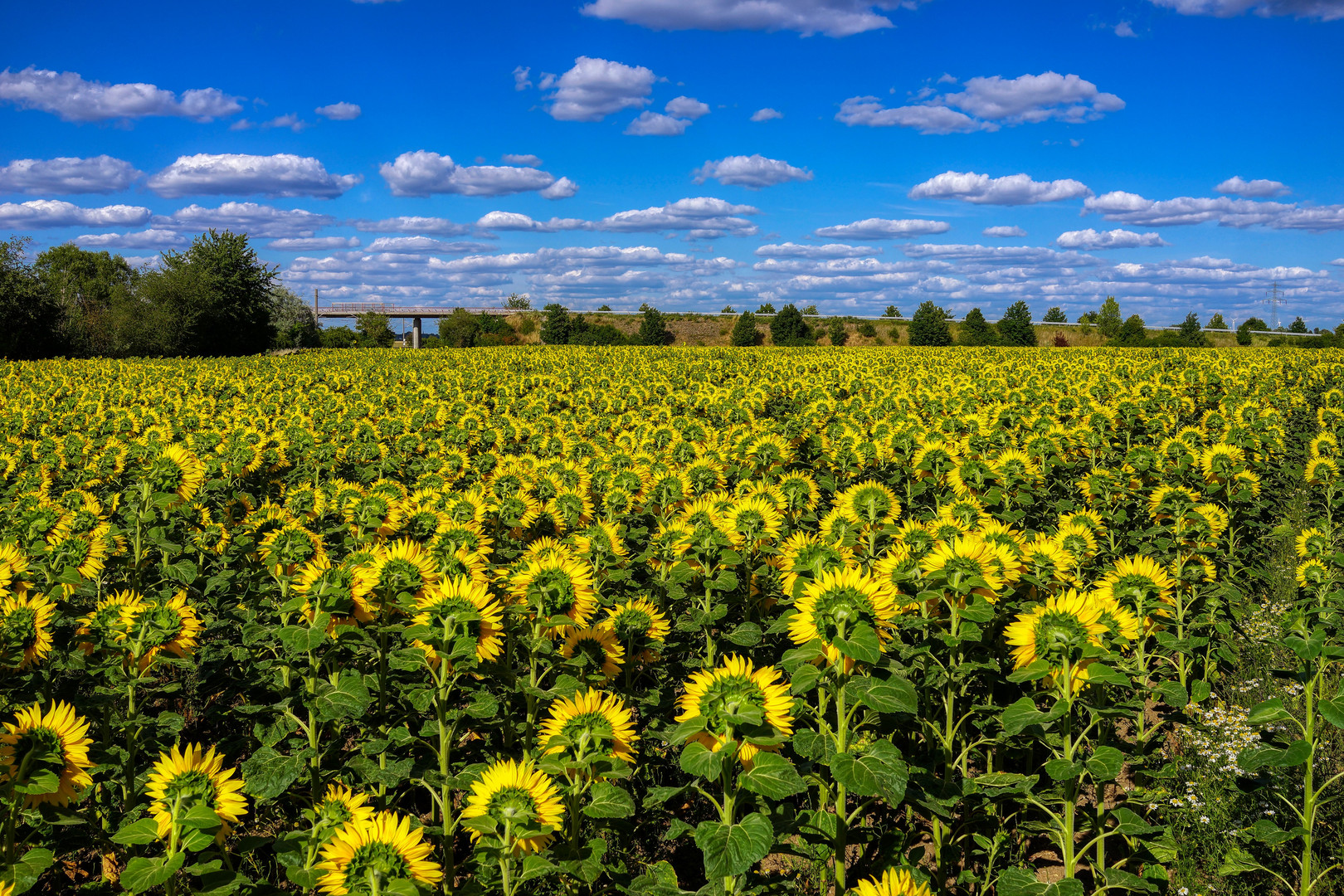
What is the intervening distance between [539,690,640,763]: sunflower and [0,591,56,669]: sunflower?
6.48 feet

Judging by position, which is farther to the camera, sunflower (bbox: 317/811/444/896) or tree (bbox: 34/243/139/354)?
tree (bbox: 34/243/139/354)

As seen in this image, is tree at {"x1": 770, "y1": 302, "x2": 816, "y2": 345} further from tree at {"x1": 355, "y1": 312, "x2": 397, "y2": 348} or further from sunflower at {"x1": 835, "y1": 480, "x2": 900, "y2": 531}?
sunflower at {"x1": 835, "y1": 480, "x2": 900, "y2": 531}

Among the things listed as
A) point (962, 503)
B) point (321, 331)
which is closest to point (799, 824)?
point (962, 503)

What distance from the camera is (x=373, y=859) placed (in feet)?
5.69

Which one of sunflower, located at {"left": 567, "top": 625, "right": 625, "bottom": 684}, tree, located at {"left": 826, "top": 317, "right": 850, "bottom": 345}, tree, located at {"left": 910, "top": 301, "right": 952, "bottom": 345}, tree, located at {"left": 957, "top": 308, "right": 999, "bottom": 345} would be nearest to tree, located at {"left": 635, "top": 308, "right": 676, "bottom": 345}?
tree, located at {"left": 826, "top": 317, "right": 850, "bottom": 345}

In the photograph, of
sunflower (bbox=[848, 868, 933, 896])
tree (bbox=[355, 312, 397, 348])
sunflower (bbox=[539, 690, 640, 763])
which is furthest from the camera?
tree (bbox=[355, 312, 397, 348])

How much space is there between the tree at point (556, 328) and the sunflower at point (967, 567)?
67291 millimetres

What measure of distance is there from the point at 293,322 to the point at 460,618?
336ft

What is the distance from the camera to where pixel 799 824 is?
2504 millimetres

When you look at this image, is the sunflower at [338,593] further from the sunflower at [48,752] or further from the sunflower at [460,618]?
the sunflower at [48,752]

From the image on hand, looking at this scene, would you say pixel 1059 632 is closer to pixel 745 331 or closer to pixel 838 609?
pixel 838 609

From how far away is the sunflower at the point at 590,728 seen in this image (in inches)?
88.0

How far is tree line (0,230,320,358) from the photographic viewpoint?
4531 cm

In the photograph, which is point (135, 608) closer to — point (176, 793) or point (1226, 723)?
point (176, 793)
